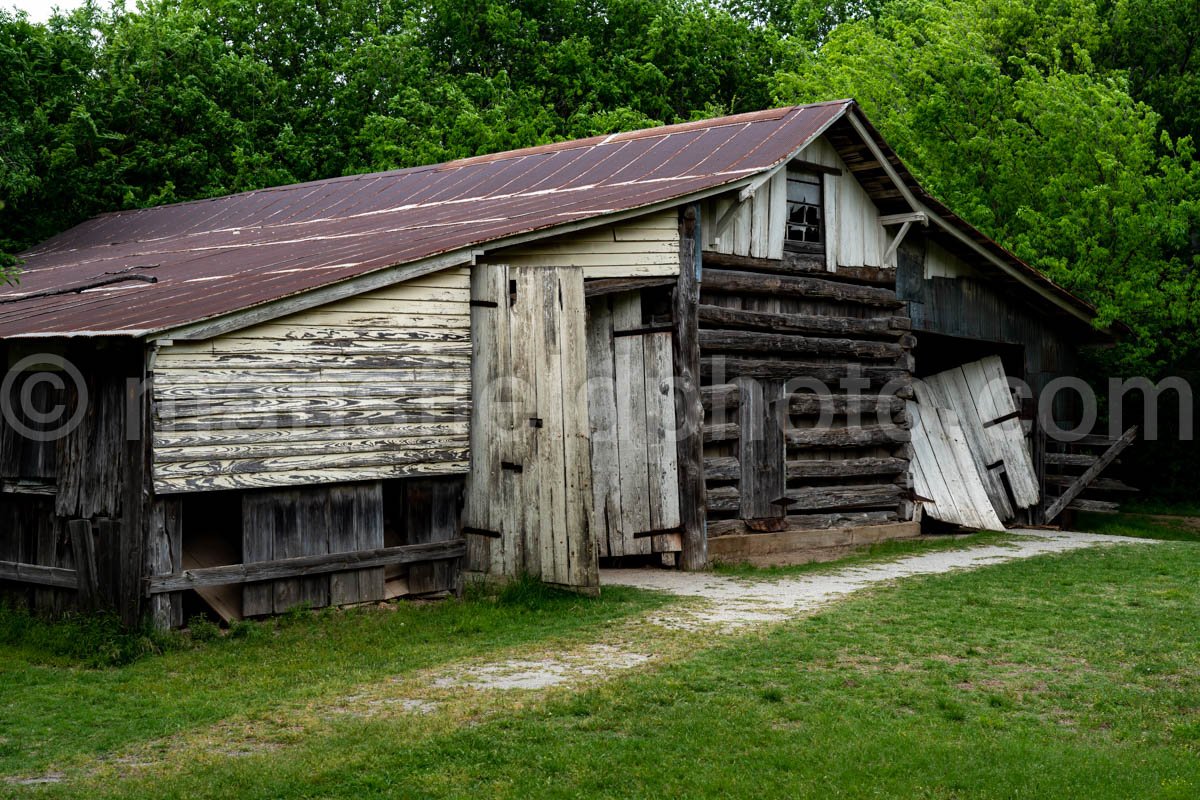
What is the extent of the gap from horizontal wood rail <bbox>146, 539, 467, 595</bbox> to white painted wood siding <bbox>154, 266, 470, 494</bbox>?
66 centimetres

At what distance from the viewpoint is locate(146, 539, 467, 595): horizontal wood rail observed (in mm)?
10141

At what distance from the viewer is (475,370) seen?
12.2 meters

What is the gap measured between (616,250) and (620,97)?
2144cm

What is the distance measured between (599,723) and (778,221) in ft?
29.0

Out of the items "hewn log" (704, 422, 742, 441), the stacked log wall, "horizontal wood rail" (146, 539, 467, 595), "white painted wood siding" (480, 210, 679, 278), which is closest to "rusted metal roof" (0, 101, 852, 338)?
"white painted wood siding" (480, 210, 679, 278)

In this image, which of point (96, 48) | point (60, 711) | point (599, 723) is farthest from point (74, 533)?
point (96, 48)

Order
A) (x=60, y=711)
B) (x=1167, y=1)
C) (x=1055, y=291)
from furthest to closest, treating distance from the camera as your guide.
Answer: (x=1167, y=1) < (x=1055, y=291) < (x=60, y=711)

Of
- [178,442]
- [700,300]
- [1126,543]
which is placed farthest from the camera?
[1126,543]

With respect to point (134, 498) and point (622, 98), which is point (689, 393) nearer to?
point (134, 498)

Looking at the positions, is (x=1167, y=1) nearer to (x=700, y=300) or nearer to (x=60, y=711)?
(x=700, y=300)

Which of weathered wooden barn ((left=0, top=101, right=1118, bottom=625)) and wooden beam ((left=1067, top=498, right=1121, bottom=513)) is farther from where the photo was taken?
wooden beam ((left=1067, top=498, right=1121, bottom=513))

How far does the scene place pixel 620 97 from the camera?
33.9 m

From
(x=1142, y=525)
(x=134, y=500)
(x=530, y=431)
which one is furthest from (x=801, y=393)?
(x=1142, y=525)

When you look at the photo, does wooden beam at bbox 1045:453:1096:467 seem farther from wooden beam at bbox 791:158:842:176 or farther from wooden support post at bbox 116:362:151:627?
wooden support post at bbox 116:362:151:627
